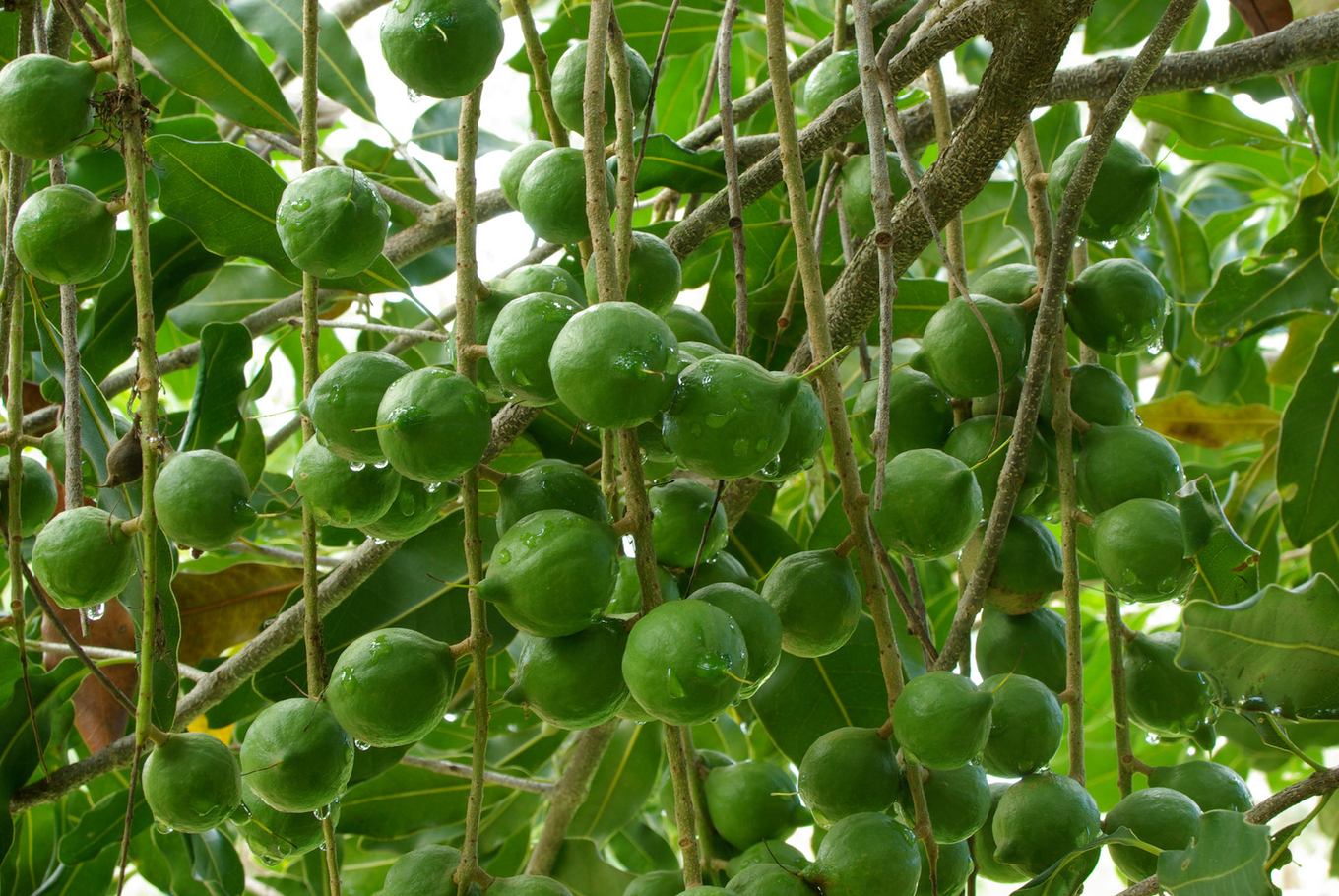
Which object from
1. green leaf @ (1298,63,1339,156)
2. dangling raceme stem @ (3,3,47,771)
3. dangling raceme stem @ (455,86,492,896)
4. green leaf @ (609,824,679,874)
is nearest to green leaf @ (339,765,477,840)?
green leaf @ (609,824,679,874)

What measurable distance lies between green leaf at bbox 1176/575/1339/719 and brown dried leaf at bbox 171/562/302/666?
120 cm

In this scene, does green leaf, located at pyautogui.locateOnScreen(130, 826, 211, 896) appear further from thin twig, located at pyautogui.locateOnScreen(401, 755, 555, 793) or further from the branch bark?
the branch bark

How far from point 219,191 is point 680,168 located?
50 cm

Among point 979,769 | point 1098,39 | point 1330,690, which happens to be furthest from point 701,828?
point 1098,39

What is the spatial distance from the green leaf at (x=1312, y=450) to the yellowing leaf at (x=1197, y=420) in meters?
0.36

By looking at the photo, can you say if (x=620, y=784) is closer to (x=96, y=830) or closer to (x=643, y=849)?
(x=643, y=849)

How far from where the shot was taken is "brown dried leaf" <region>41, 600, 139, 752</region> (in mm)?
1431

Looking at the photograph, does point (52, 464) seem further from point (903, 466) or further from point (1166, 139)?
point (1166, 139)

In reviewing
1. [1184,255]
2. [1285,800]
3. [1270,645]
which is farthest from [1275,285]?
[1285,800]

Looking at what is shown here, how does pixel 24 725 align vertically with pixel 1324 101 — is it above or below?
below

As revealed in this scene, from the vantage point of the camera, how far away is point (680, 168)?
56.8 inches

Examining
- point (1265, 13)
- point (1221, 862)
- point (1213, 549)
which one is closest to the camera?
point (1221, 862)

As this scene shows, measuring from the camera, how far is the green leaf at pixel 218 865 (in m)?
1.42

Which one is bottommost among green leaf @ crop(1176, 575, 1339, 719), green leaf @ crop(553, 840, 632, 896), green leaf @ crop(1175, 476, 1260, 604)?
green leaf @ crop(553, 840, 632, 896)
